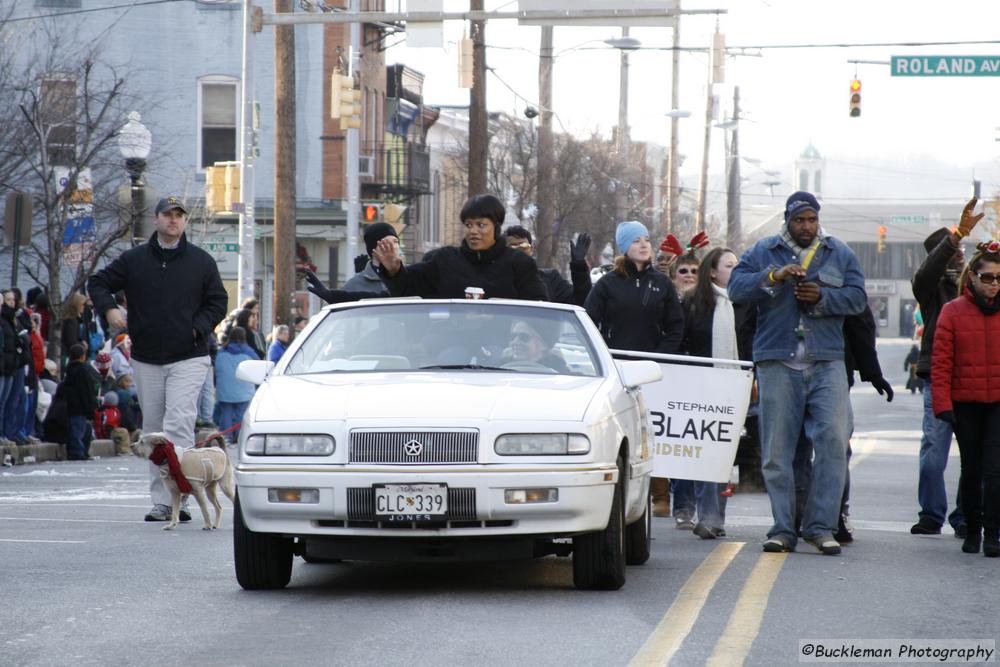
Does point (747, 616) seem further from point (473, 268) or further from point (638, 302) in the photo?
point (638, 302)

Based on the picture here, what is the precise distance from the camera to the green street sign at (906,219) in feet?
421

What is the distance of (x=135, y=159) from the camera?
2584 cm

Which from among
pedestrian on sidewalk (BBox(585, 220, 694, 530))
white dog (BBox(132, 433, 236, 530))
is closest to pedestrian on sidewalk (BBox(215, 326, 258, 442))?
white dog (BBox(132, 433, 236, 530))

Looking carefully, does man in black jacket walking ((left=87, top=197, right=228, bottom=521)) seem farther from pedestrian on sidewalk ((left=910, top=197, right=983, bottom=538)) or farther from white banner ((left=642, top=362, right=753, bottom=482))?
pedestrian on sidewalk ((left=910, top=197, right=983, bottom=538))

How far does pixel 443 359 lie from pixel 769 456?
8.04 ft

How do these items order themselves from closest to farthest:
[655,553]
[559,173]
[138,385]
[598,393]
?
[598,393] → [655,553] → [138,385] → [559,173]

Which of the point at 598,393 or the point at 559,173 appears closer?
the point at 598,393

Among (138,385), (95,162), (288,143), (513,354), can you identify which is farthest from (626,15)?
(513,354)

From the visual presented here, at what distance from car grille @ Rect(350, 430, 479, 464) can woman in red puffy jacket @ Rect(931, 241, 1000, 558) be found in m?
3.98

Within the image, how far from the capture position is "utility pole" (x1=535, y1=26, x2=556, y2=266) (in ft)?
144

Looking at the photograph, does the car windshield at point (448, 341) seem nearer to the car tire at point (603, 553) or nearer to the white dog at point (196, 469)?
the car tire at point (603, 553)

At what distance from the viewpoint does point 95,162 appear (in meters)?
30.6

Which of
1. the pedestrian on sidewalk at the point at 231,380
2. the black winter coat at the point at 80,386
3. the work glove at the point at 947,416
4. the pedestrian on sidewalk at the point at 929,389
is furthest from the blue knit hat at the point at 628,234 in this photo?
the pedestrian on sidewalk at the point at 231,380

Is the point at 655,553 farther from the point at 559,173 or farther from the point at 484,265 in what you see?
the point at 559,173
